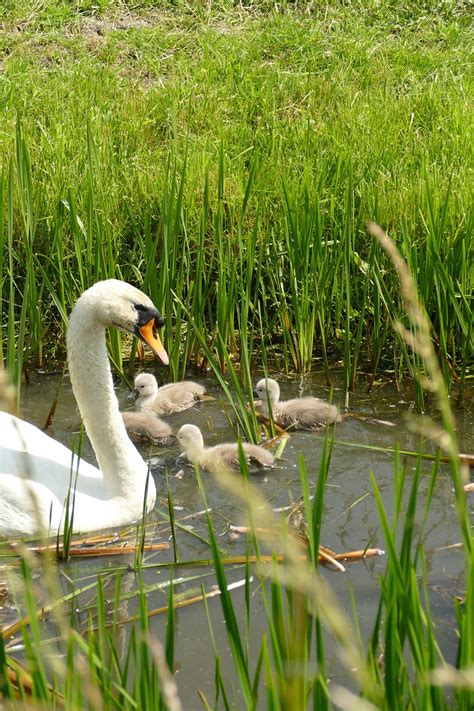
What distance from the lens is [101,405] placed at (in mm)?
4773

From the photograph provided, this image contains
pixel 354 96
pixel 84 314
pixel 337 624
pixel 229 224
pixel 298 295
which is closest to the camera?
pixel 337 624

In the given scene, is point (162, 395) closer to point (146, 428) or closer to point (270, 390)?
point (146, 428)

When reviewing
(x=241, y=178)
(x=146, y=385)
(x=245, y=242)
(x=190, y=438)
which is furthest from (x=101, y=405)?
(x=241, y=178)

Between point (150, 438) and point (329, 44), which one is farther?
point (329, 44)

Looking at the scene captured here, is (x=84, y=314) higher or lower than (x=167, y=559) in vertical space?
higher

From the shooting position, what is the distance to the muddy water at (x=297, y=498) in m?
3.71

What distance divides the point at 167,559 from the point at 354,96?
562 cm

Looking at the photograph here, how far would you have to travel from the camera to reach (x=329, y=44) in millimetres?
10273

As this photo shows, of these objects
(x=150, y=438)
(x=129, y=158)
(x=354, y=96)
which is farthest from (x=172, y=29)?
(x=150, y=438)

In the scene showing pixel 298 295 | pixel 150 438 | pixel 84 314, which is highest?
pixel 84 314

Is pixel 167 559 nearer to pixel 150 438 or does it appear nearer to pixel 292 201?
pixel 150 438

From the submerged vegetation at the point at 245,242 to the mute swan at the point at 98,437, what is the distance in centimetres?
21

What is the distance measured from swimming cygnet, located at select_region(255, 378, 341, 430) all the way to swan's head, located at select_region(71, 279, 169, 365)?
2.84 feet

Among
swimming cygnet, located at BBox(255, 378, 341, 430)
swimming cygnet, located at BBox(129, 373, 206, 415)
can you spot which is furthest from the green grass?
swimming cygnet, located at BBox(255, 378, 341, 430)
